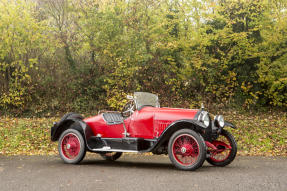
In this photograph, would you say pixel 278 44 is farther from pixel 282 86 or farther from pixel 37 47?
pixel 37 47

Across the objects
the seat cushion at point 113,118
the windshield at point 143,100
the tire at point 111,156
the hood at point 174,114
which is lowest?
the tire at point 111,156

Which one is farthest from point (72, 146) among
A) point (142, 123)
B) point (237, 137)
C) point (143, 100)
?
point (237, 137)

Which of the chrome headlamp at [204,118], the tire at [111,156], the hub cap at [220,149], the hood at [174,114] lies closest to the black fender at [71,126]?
the tire at [111,156]

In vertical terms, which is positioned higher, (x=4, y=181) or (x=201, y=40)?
(x=201, y=40)

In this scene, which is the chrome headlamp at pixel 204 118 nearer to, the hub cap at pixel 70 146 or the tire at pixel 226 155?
the tire at pixel 226 155

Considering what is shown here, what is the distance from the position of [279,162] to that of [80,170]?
4.64m

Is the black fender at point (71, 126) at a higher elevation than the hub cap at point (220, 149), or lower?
higher

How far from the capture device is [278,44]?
18594 millimetres

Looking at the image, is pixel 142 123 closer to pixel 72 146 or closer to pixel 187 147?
pixel 187 147

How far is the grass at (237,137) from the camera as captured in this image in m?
11.3

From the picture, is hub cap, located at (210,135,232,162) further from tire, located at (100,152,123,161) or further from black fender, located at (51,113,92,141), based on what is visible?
black fender, located at (51,113,92,141)

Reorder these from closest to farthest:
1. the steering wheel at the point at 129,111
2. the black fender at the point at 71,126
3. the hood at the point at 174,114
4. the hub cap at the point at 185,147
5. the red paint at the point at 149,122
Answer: the hub cap at the point at 185,147, the hood at the point at 174,114, the red paint at the point at 149,122, the steering wheel at the point at 129,111, the black fender at the point at 71,126

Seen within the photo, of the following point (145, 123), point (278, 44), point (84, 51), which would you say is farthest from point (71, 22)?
point (145, 123)

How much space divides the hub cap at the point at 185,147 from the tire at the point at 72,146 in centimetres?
234
